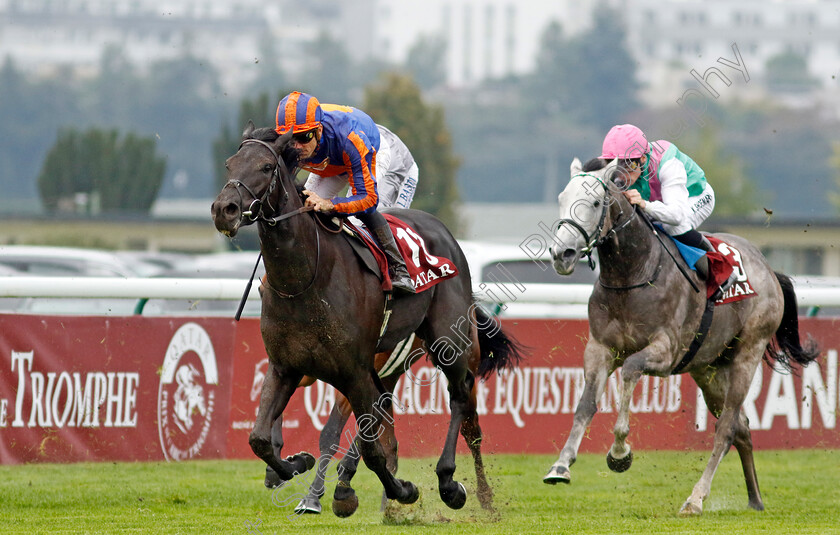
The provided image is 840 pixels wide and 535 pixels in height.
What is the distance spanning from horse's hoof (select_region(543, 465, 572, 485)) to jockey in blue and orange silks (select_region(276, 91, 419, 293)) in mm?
1050

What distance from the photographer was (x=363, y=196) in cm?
521

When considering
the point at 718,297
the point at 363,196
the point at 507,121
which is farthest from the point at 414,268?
the point at 507,121

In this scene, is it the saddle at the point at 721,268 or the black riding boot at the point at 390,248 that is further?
the saddle at the point at 721,268

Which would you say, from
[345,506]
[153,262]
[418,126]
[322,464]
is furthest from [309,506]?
[418,126]

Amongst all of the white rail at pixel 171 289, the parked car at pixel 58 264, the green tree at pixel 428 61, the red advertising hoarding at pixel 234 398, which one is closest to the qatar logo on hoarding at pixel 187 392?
the red advertising hoarding at pixel 234 398

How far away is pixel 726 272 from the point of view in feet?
21.1

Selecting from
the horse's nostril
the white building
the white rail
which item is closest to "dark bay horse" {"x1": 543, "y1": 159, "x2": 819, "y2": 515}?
the white rail

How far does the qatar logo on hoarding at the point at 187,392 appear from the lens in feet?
23.7

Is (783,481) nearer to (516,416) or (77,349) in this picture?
(516,416)

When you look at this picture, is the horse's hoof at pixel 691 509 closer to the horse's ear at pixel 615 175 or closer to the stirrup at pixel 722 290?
the stirrup at pixel 722 290

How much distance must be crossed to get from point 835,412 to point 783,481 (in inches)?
54.0

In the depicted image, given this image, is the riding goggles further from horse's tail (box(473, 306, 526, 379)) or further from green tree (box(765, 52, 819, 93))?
green tree (box(765, 52, 819, 93))

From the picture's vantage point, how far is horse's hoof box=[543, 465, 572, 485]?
517 cm

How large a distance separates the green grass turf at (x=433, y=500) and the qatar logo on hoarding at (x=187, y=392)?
0.18m
